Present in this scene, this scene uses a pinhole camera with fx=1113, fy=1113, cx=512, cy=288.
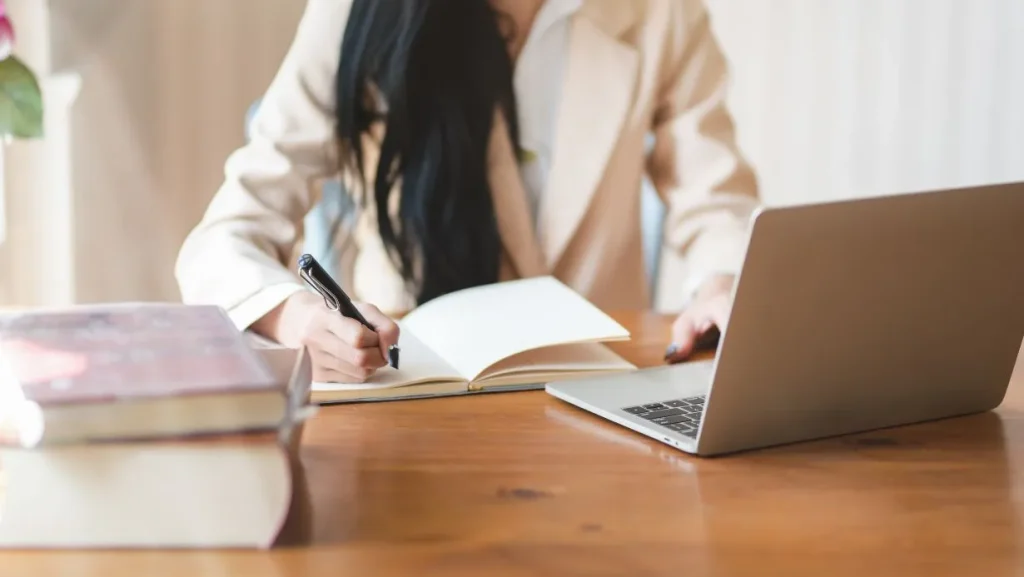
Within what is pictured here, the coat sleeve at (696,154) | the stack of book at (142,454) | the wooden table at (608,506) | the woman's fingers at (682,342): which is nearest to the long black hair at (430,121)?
the coat sleeve at (696,154)

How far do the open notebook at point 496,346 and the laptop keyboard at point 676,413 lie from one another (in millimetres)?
123

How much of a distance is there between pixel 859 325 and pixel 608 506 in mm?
230

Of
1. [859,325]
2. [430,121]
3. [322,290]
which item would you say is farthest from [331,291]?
[430,121]

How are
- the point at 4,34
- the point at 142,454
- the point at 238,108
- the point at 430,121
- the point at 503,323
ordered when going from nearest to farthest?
the point at 142,454 → the point at 503,323 → the point at 4,34 → the point at 430,121 → the point at 238,108

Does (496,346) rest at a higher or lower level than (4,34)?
lower

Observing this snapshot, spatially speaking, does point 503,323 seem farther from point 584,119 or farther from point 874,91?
point 874,91

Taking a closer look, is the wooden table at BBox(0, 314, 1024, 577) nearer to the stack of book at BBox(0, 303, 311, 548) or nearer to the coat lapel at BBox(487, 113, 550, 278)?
the stack of book at BBox(0, 303, 311, 548)

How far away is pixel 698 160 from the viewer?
1.58m

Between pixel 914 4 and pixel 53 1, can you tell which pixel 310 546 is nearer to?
pixel 53 1

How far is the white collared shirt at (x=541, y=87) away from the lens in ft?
5.36

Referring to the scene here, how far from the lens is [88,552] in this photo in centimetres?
55

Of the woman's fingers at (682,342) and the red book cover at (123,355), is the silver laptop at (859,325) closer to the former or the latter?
the woman's fingers at (682,342)

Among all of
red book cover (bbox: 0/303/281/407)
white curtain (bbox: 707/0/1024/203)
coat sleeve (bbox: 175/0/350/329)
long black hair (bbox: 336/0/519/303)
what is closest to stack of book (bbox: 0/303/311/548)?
red book cover (bbox: 0/303/281/407)

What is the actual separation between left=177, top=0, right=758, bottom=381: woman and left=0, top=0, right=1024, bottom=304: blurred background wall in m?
0.34
